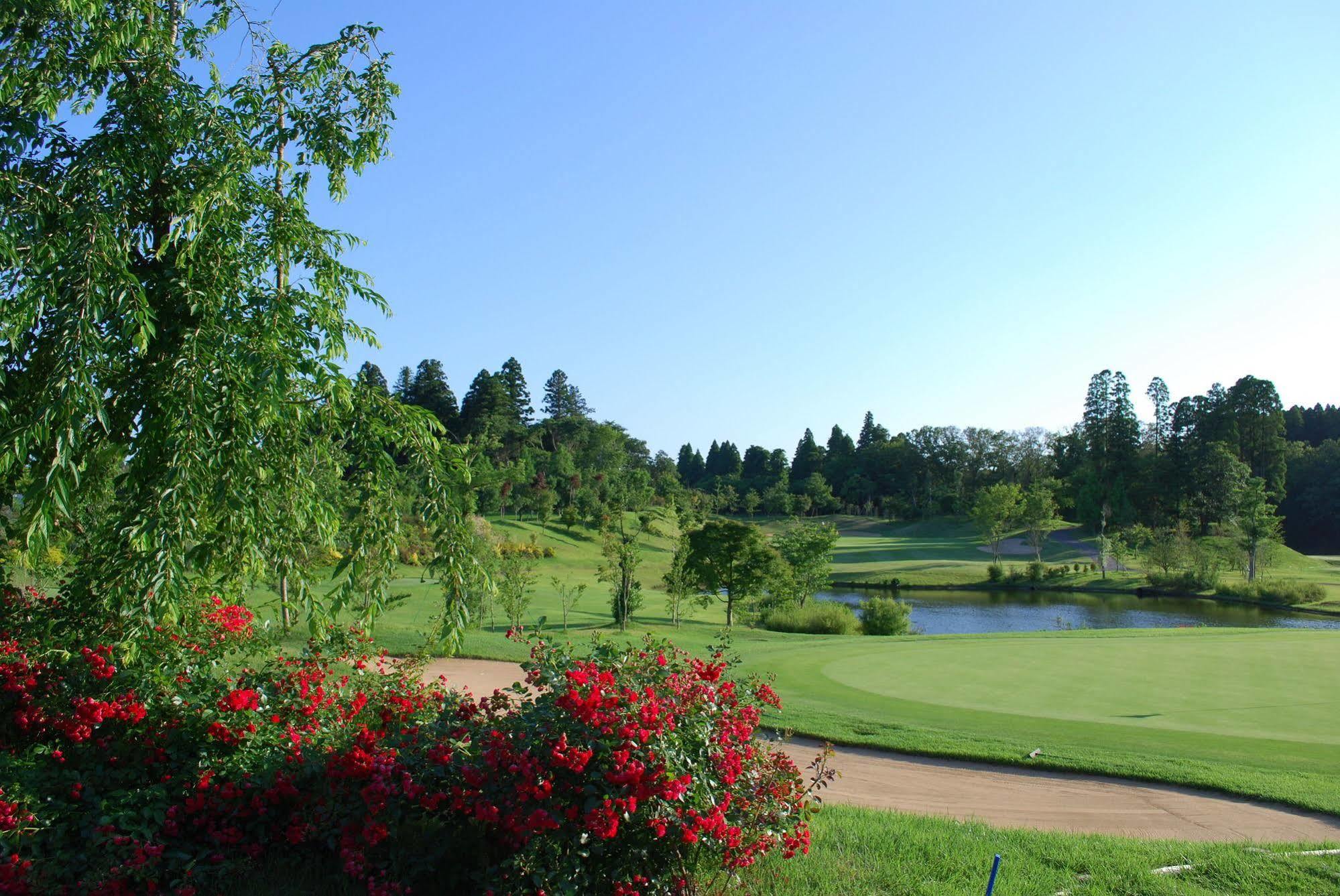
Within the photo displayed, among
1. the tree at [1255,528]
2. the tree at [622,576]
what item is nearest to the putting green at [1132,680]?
the tree at [622,576]

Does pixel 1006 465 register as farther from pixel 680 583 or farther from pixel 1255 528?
pixel 680 583

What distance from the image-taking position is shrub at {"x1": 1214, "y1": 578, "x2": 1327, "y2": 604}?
39469 millimetres

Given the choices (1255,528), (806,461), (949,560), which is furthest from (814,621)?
(806,461)

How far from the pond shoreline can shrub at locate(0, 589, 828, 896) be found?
33.1m

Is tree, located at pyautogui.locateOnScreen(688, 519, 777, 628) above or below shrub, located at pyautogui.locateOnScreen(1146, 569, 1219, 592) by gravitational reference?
above

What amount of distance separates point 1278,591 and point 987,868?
44635mm

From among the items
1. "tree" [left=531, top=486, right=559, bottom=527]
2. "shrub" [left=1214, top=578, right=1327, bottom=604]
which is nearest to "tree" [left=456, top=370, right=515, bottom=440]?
"tree" [left=531, top=486, right=559, bottom=527]

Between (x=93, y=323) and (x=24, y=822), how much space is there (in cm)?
254

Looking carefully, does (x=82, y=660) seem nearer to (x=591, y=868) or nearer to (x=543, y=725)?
(x=543, y=725)

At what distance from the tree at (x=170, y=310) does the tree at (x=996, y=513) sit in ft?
193

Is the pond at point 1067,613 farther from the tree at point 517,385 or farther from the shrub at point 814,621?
the tree at point 517,385

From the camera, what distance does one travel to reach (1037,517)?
194ft

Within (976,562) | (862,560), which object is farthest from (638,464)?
(976,562)

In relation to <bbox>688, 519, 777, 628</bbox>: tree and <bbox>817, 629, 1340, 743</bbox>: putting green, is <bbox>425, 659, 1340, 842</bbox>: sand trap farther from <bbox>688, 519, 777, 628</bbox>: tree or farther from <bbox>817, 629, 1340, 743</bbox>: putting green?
<bbox>688, 519, 777, 628</bbox>: tree
